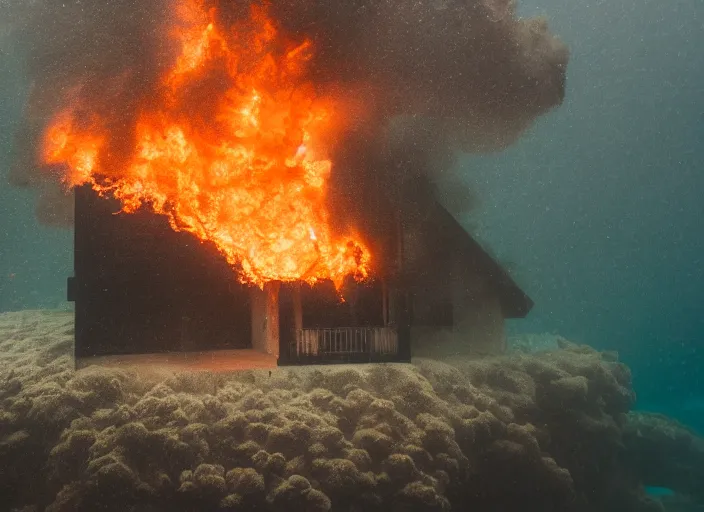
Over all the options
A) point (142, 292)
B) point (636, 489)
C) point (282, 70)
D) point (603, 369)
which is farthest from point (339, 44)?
point (636, 489)

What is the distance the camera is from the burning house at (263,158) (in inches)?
654

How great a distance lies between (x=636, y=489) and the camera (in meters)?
21.6

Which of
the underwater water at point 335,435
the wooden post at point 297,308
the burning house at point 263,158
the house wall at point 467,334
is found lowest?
the underwater water at point 335,435

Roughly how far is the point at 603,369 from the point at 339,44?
1667cm

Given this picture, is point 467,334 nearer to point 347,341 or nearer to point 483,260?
point 483,260

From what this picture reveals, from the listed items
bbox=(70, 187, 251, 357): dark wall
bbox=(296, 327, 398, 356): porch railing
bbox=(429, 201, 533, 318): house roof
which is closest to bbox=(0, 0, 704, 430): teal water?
bbox=(429, 201, 533, 318): house roof

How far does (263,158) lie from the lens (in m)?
16.8

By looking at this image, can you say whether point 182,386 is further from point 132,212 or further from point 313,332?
point 132,212

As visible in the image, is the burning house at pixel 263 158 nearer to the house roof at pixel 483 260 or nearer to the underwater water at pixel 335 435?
the house roof at pixel 483 260

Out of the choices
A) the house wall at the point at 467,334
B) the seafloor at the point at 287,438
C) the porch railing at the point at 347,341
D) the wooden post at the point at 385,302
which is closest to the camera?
the seafloor at the point at 287,438

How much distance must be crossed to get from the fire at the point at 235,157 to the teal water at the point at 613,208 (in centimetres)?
7879

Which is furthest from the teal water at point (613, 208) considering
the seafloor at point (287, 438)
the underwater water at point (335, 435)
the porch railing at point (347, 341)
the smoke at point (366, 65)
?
the porch railing at point (347, 341)

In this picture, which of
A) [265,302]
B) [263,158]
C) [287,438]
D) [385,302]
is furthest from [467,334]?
[263,158]

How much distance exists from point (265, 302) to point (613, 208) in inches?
5638
